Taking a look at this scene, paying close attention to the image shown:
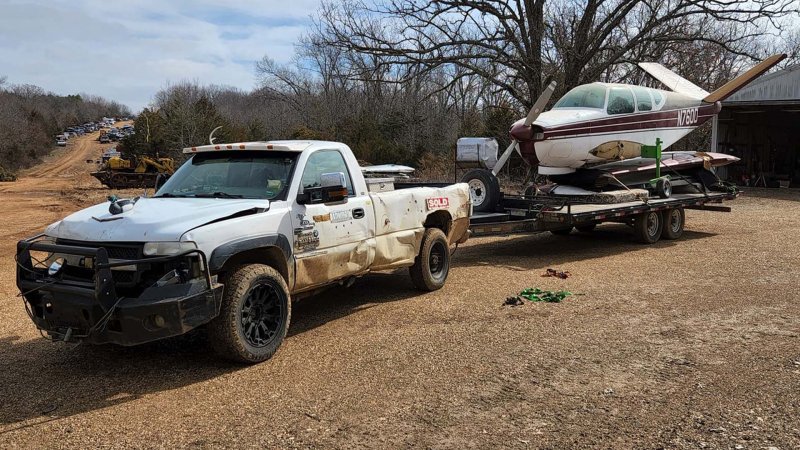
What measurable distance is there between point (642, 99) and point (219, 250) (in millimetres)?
11144

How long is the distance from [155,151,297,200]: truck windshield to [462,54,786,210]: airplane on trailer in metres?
5.91

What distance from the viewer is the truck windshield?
5898mm

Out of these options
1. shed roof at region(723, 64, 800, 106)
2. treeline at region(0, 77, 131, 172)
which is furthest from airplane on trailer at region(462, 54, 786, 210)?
treeline at region(0, 77, 131, 172)

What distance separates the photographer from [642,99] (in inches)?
521

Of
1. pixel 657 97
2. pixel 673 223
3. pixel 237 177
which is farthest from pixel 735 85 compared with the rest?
pixel 237 177

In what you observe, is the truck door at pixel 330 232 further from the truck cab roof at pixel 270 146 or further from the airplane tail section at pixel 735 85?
the airplane tail section at pixel 735 85

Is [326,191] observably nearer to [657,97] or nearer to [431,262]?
[431,262]

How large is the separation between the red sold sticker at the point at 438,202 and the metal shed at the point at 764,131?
21.6 metres

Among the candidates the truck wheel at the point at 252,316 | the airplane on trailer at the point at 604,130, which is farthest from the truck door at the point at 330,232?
the airplane on trailer at the point at 604,130

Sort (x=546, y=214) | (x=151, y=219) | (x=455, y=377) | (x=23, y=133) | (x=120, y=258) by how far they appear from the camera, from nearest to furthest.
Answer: (x=120, y=258) → (x=151, y=219) → (x=455, y=377) → (x=546, y=214) → (x=23, y=133)

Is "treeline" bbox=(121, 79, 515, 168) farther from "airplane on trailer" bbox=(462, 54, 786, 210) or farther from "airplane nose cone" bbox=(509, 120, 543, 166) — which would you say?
"airplane nose cone" bbox=(509, 120, 543, 166)

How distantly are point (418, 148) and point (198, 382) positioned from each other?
28.6 m

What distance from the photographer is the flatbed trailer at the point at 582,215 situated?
33.9 feet

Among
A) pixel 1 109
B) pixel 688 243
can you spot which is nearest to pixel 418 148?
pixel 688 243
